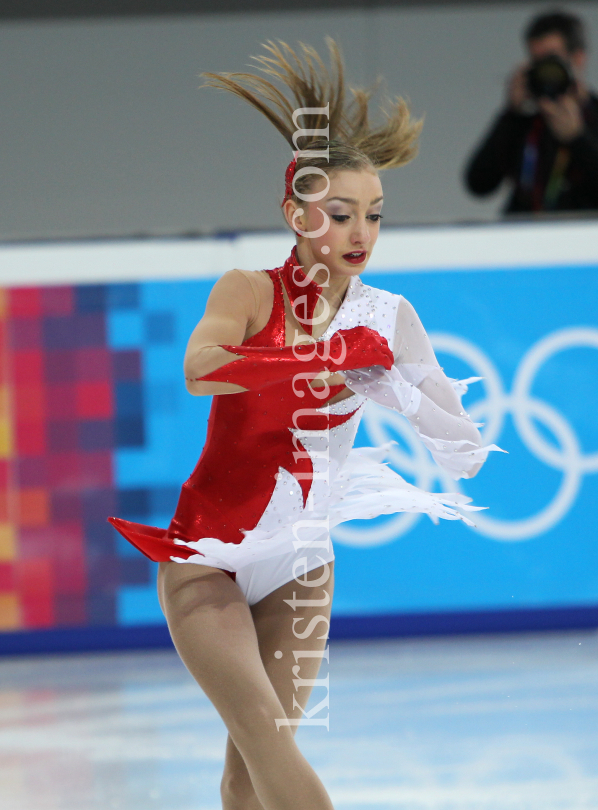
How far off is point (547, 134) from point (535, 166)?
5.3 inches

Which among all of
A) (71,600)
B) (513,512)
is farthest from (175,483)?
(513,512)

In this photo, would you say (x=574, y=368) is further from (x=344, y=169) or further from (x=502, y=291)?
(x=344, y=169)

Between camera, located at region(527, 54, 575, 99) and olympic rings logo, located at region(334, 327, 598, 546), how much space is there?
3.21 ft

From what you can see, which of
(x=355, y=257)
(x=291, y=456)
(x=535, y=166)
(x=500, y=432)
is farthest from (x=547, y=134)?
(x=291, y=456)

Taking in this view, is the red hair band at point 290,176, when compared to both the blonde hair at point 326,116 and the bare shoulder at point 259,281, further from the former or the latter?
the bare shoulder at point 259,281

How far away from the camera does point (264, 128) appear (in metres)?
6.40

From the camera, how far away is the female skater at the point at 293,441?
5.33 ft

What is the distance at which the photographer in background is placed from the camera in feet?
13.5

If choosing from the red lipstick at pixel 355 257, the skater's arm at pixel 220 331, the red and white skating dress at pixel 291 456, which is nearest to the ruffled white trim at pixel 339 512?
the red and white skating dress at pixel 291 456

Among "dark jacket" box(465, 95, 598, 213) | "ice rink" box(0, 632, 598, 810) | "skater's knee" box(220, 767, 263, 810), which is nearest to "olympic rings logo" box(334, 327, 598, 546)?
"ice rink" box(0, 632, 598, 810)

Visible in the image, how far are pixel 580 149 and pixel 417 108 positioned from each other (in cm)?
252

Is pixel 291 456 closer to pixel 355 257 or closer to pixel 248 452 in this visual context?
pixel 248 452

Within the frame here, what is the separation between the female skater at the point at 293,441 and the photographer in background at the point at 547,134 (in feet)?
8.30

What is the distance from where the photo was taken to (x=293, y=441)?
173cm
